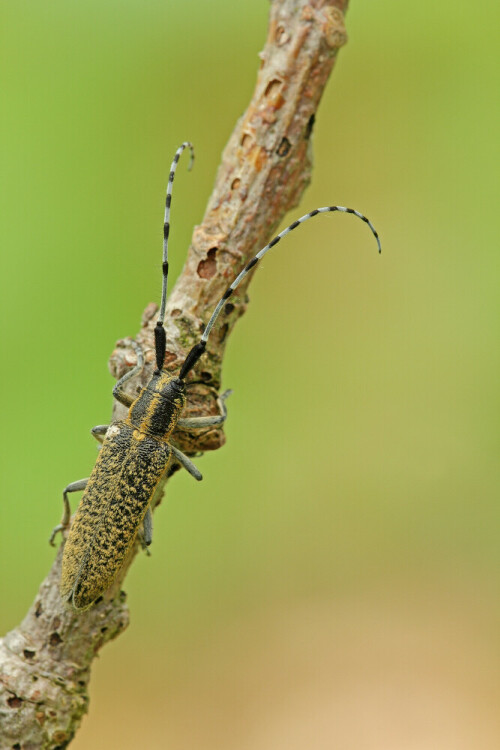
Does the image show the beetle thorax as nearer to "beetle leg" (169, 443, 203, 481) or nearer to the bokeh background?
"beetle leg" (169, 443, 203, 481)

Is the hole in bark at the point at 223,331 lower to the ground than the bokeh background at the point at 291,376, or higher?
lower

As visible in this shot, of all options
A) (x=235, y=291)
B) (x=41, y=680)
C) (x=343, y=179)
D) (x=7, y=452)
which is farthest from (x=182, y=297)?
(x=343, y=179)

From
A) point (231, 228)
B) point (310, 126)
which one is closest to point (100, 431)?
point (231, 228)

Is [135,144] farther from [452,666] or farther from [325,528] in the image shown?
[452,666]

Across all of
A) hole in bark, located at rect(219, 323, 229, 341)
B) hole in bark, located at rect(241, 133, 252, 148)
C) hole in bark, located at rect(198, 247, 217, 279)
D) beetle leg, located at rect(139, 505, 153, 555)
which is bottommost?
beetle leg, located at rect(139, 505, 153, 555)

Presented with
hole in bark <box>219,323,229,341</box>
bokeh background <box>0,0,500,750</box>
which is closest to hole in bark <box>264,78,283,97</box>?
hole in bark <box>219,323,229,341</box>

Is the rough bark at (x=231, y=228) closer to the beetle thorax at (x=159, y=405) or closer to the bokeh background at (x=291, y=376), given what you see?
the beetle thorax at (x=159, y=405)

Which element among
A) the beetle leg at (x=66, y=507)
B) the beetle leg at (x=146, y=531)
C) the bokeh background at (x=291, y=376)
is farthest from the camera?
the bokeh background at (x=291, y=376)

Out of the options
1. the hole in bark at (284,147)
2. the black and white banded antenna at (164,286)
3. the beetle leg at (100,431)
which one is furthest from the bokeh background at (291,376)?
the hole in bark at (284,147)
